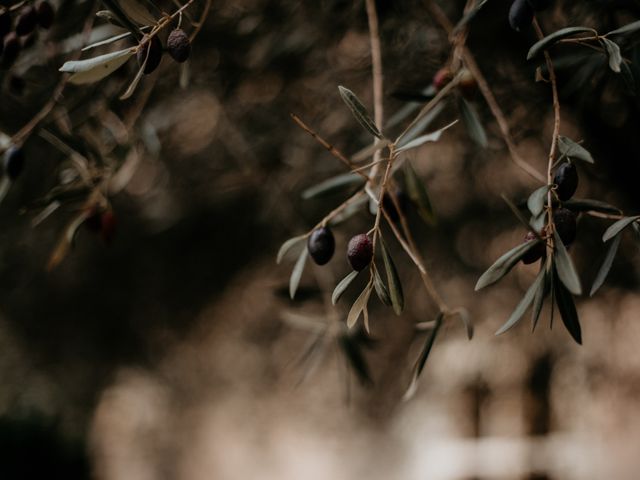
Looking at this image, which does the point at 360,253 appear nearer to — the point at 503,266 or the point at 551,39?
the point at 503,266

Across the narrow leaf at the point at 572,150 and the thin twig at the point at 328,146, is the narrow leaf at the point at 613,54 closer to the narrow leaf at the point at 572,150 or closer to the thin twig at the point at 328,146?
the narrow leaf at the point at 572,150

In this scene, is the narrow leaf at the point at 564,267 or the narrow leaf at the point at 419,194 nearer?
the narrow leaf at the point at 564,267

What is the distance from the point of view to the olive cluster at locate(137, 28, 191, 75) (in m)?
0.54

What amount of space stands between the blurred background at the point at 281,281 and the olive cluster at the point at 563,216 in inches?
12.6

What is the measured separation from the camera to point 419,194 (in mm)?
759

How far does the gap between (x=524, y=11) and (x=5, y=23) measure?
1.76 feet

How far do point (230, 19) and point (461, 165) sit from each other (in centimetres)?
74

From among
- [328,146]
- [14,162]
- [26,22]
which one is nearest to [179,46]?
[328,146]

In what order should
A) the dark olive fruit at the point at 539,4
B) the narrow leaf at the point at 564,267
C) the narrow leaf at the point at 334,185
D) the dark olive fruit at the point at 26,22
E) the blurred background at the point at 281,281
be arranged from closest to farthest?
the narrow leaf at the point at 564,267
the dark olive fruit at the point at 539,4
the dark olive fruit at the point at 26,22
the narrow leaf at the point at 334,185
the blurred background at the point at 281,281

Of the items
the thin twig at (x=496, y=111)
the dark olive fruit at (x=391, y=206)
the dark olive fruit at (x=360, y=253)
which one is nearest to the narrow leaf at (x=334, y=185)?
the dark olive fruit at (x=391, y=206)

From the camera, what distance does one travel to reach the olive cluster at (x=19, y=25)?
27.3 inches

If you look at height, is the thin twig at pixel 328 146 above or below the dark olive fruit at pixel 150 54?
below

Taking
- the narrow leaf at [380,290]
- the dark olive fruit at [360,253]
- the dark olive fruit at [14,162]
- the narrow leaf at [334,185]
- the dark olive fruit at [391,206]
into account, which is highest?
the dark olive fruit at [14,162]

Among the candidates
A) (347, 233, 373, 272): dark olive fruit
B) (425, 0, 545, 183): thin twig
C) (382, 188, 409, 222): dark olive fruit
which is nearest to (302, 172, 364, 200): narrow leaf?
(382, 188, 409, 222): dark olive fruit
